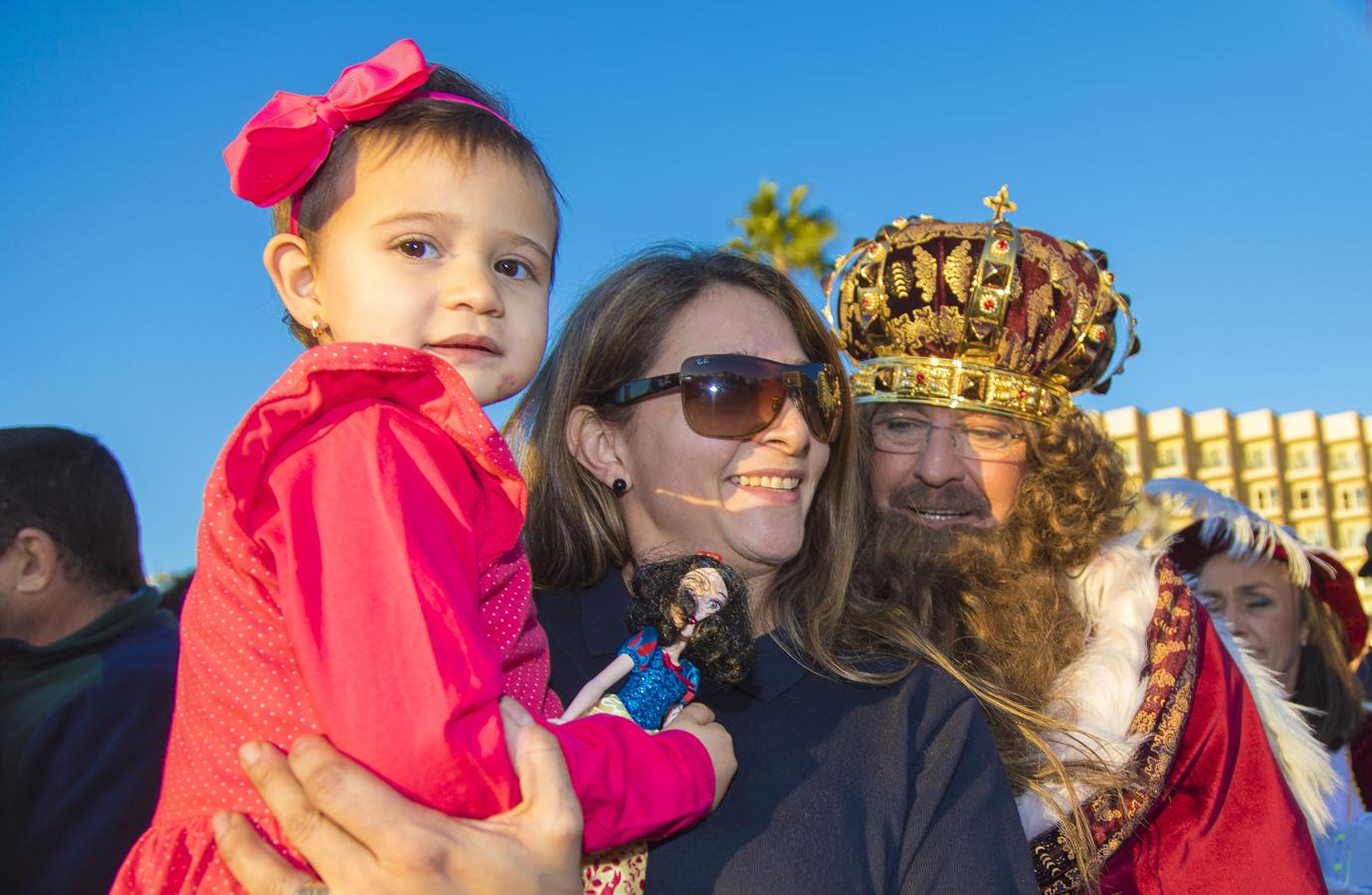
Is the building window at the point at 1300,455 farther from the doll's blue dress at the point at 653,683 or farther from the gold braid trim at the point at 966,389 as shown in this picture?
the doll's blue dress at the point at 653,683

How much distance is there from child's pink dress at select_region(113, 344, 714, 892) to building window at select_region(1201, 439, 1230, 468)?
93.1 feet

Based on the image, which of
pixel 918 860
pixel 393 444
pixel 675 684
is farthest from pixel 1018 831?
pixel 393 444

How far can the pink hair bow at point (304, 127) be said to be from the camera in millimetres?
2102

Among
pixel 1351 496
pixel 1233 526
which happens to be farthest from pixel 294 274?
pixel 1351 496

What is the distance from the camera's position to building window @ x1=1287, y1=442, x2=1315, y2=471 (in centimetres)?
2703

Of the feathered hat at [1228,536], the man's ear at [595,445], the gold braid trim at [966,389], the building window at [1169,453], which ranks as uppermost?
the building window at [1169,453]

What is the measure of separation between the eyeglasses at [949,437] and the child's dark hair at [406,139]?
2.18 m

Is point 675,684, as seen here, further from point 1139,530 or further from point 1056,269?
point 1056,269

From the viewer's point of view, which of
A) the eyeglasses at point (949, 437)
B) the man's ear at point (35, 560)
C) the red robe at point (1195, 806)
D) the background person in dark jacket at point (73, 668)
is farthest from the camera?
the eyeglasses at point (949, 437)

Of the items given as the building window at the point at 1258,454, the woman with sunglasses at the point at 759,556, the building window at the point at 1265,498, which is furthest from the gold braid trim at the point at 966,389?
the building window at the point at 1258,454

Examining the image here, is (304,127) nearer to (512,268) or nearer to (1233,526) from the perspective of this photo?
(512,268)

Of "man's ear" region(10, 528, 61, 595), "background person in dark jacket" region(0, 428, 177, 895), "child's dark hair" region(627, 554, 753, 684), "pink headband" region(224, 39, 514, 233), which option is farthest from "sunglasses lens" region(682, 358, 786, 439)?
"man's ear" region(10, 528, 61, 595)

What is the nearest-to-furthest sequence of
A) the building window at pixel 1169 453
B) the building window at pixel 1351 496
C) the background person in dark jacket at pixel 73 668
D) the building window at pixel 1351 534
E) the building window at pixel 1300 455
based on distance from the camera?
the background person in dark jacket at pixel 73 668
the building window at pixel 1351 534
the building window at pixel 1351 496
the building window at pixel 1300 455
the building window at pixel 1169 453

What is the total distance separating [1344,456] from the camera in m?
27.0
